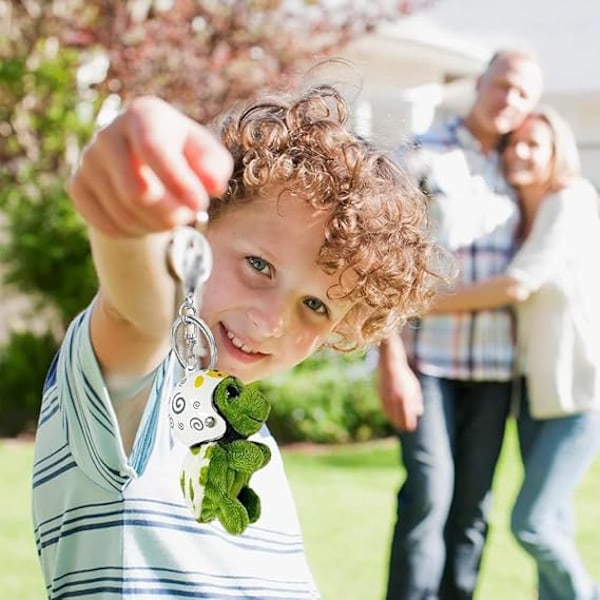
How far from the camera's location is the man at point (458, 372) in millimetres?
3881

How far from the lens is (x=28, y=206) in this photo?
938 centimetres

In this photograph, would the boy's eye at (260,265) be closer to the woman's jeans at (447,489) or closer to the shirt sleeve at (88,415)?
the shirt sleeve at (88,415)

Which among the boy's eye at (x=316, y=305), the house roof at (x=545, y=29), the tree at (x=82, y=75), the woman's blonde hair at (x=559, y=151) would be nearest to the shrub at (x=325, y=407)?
the tree at (x=82, y=75)

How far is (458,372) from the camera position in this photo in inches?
157

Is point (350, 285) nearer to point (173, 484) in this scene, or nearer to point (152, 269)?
point (173, 484)

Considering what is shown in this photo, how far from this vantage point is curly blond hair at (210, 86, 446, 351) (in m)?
1.84

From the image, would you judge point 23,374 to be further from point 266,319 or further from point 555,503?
point 266,319

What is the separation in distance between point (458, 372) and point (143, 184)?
299 cm

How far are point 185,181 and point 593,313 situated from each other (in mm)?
3273

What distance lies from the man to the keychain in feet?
7.59

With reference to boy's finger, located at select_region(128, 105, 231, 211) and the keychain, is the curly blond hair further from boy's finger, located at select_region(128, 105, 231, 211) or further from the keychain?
boy's finger, located at select_region(128, 105, 231, 211)

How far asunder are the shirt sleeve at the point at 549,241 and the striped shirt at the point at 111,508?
7.24 feet

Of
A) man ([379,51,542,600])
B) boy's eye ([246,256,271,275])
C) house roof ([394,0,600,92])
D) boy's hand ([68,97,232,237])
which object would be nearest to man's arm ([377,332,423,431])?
man ([379,51,542,600])

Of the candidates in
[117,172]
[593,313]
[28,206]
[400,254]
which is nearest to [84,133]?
[28,206]
